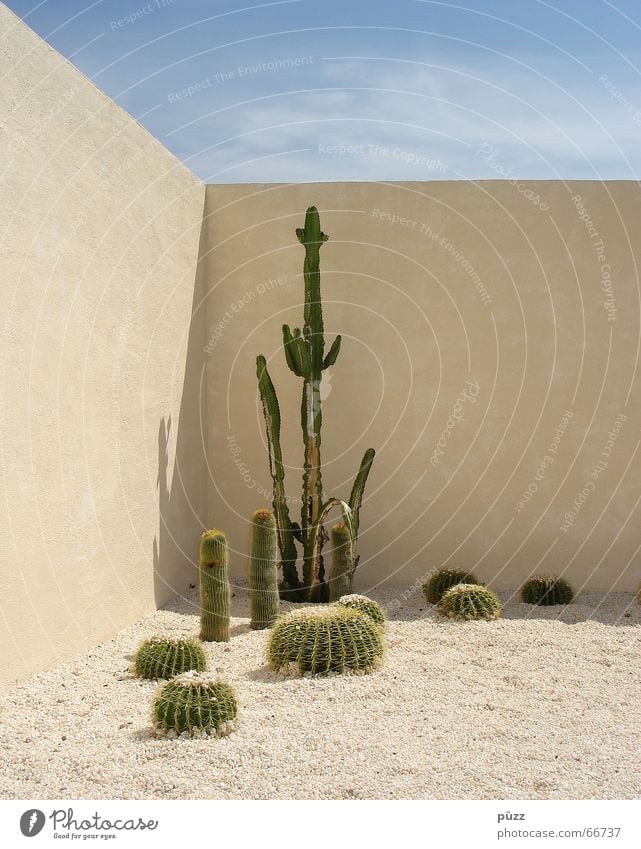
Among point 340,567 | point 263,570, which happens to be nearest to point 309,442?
point 340,567

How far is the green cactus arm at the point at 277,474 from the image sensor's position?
18.3ft

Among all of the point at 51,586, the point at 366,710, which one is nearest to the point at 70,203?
the point at 51,586

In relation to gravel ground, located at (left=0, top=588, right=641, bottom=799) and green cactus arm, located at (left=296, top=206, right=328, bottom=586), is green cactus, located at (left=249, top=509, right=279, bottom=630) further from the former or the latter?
green cactus arm, located at (left=296, top=206, right=328, bottom=586)

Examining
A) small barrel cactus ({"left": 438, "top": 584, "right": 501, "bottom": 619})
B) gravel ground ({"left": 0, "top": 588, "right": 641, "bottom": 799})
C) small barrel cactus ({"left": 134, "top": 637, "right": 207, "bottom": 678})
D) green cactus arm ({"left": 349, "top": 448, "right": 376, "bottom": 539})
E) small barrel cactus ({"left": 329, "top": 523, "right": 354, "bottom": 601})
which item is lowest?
gravel ground ({"left": 0, "top": 588, "right": 641, "bottom": 799})

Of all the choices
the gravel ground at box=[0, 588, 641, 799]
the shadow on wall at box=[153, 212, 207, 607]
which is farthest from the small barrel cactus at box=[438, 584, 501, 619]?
the shadow on wall at box=[153, 212, 207, 607]

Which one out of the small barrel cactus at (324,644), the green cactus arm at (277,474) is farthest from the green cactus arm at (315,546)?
the small barrel cactus at (324,644)

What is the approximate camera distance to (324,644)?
4074mm

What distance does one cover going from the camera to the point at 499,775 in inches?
118

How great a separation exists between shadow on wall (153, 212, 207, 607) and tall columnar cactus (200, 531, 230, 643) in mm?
946

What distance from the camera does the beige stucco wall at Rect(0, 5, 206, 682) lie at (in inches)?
155

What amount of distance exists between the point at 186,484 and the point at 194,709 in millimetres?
2860

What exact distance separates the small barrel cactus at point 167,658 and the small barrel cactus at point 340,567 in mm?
1287

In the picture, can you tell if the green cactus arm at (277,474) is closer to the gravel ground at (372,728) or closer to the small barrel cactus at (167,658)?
the gravel ground at (372,728)

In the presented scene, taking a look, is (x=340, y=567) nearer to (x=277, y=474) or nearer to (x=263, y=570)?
(x=263, y=570)
